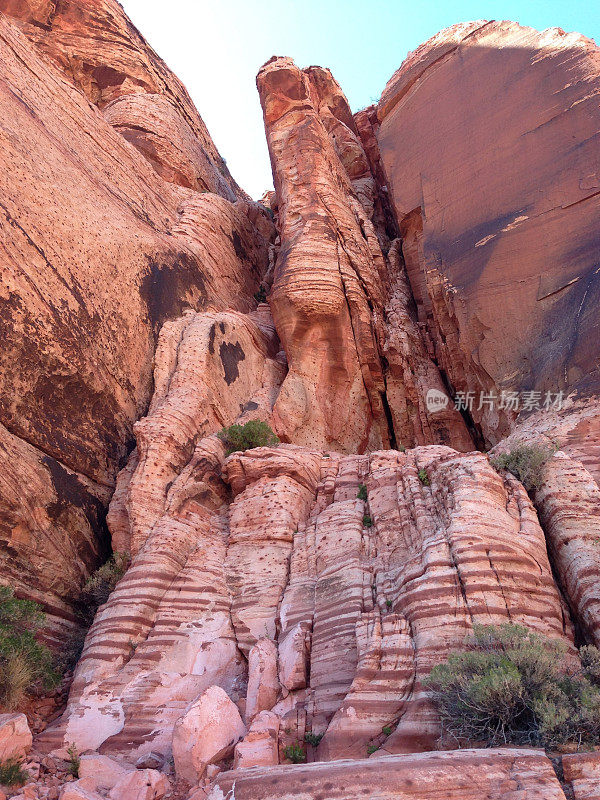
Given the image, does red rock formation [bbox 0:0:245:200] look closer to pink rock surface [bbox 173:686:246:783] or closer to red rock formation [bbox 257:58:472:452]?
red rock formation [bbox 257:58:472:452]

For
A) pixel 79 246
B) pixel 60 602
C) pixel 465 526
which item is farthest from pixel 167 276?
pixel 465 526

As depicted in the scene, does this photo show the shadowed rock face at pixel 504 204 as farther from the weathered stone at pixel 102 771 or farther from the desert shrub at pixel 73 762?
the desert shrub at pixel 73 762

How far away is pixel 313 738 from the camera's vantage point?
6719 millimetres

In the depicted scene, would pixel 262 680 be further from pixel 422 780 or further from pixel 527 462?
Answer: pixel 527 462

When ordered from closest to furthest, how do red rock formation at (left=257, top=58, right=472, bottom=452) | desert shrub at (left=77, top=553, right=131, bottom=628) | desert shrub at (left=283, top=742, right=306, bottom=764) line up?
desert shrub at (left=283, top=742, right=306, bottom=764)
desert shrub at (left=77, top=553, right=131, bottom=628)
red rock formation at (left=257, top=58, right=472, bottom=452)

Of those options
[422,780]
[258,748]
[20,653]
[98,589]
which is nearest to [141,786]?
[258,748]

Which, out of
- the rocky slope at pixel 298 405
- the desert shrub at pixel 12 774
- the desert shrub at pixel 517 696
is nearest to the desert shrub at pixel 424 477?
the rocky slope at pixel 298 405

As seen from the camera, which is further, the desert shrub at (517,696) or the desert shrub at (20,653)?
the desert shrub at (20,653)

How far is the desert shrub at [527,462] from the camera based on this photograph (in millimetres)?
9938

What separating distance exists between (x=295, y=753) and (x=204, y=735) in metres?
1.16

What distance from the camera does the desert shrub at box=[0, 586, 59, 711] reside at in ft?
26.6

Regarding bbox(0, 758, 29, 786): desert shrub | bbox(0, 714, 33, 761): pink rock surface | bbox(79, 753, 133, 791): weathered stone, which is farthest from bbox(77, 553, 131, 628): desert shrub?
bbox(0, 758, 29, 786): desert shrub

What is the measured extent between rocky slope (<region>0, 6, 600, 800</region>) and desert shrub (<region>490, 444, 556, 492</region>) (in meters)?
0.24

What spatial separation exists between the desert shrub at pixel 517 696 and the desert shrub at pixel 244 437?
8205 millimetres
